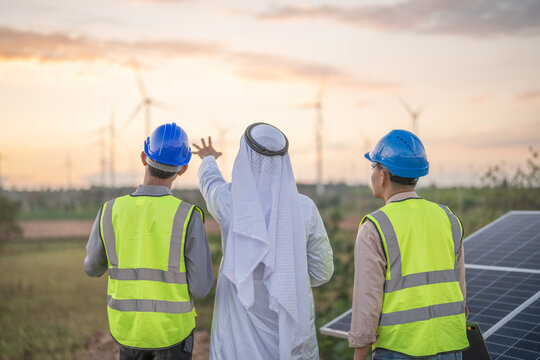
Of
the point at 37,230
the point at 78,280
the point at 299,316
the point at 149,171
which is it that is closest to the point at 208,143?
the point at 149,171

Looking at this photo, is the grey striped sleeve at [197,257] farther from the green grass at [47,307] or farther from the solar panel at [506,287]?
the green grass at [47,307]

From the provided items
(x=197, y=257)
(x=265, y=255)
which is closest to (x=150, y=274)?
(x=197, y=257)

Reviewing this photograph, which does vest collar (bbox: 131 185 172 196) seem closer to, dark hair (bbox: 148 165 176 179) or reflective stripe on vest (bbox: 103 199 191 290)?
dark hair (bbox: 148 165 176 179)

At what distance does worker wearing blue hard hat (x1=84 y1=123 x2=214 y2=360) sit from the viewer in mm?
3209

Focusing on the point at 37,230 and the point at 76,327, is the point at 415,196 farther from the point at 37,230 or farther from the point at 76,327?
the point at 37,230

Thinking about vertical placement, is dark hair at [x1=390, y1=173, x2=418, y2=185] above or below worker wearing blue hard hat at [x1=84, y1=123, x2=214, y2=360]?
above

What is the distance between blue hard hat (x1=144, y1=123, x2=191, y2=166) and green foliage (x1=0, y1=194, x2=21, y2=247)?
887 inches

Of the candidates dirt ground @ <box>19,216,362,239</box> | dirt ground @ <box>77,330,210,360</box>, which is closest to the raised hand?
dirt ground @ <box>77,330,210,360</box>

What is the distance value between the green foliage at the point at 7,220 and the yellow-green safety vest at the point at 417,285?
2389cm

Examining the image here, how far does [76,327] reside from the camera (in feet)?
40.7

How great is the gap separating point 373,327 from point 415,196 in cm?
88

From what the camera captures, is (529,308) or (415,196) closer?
(415,196)

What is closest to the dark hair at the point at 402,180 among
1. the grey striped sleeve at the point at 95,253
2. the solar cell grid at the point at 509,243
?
the grey striped sleeve at the point at 95,253

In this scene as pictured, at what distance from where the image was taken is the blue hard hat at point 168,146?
3430 mm
